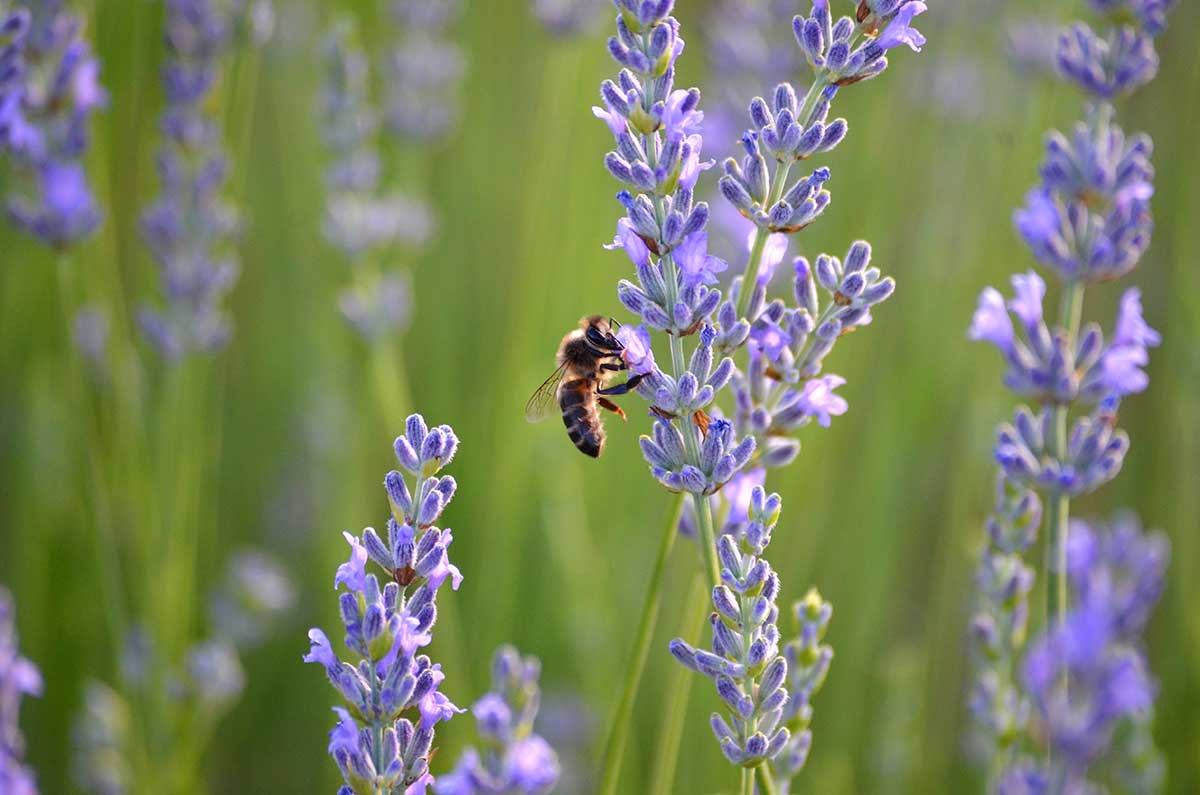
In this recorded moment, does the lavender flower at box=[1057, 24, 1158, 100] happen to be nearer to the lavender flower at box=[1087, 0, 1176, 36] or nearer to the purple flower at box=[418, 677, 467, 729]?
the lavender flower at box=[1087, 0, 1176, 36]

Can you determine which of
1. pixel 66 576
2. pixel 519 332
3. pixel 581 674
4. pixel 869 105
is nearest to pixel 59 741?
pixel 66 576

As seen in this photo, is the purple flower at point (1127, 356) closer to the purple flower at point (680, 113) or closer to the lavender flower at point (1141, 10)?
the lavender flower at point (1141, 10)

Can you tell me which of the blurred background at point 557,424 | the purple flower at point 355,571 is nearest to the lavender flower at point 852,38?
the purple flower at point 355,571

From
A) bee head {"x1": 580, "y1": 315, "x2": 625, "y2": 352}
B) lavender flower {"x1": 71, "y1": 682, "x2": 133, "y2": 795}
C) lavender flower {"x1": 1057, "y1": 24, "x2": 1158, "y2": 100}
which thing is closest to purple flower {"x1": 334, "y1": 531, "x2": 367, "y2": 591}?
bee head {"x1": 580, "y1": 315, "x2": 625, "y2": 352}

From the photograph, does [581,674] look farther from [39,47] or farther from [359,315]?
[39,47]

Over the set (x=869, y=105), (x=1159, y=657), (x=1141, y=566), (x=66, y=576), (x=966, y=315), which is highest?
(x=869, y=105)
